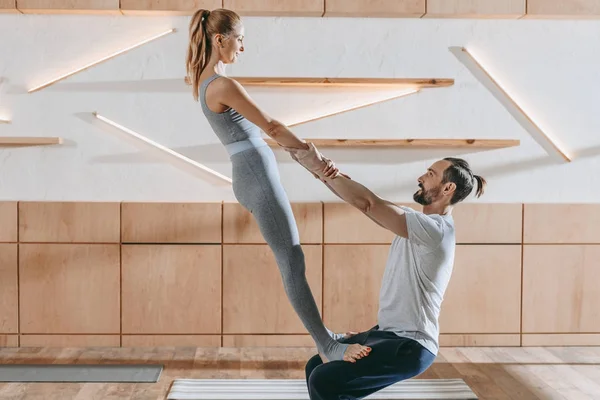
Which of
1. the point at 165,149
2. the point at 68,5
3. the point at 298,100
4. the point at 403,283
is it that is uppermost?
the point at 68,5

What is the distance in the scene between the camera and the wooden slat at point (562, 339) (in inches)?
187

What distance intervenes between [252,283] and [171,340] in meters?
0.63

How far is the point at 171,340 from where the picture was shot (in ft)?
15.2

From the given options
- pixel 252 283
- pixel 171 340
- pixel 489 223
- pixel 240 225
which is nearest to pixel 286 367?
pixel 252 283

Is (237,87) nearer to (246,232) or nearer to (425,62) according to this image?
(246,232)

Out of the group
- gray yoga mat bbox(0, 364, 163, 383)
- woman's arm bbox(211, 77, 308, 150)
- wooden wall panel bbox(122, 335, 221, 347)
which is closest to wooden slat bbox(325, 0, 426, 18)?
woman's arm bbox(211, 77, 308, 150)

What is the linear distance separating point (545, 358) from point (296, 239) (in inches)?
95.3

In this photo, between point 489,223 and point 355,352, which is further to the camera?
point 489,223

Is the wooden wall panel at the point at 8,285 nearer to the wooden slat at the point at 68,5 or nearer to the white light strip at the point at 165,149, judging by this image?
the white light strip at the point at 165,149

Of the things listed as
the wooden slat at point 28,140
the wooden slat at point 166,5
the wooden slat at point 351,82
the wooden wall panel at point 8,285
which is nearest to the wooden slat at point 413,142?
the wooden slat at point 351,82

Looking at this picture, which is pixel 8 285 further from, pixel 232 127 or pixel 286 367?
pixel 232 127

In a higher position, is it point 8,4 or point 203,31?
point 8,4

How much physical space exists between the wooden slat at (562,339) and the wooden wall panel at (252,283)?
4.63ft

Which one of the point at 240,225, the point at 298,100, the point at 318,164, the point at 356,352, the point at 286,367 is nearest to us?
the point at 356,352
